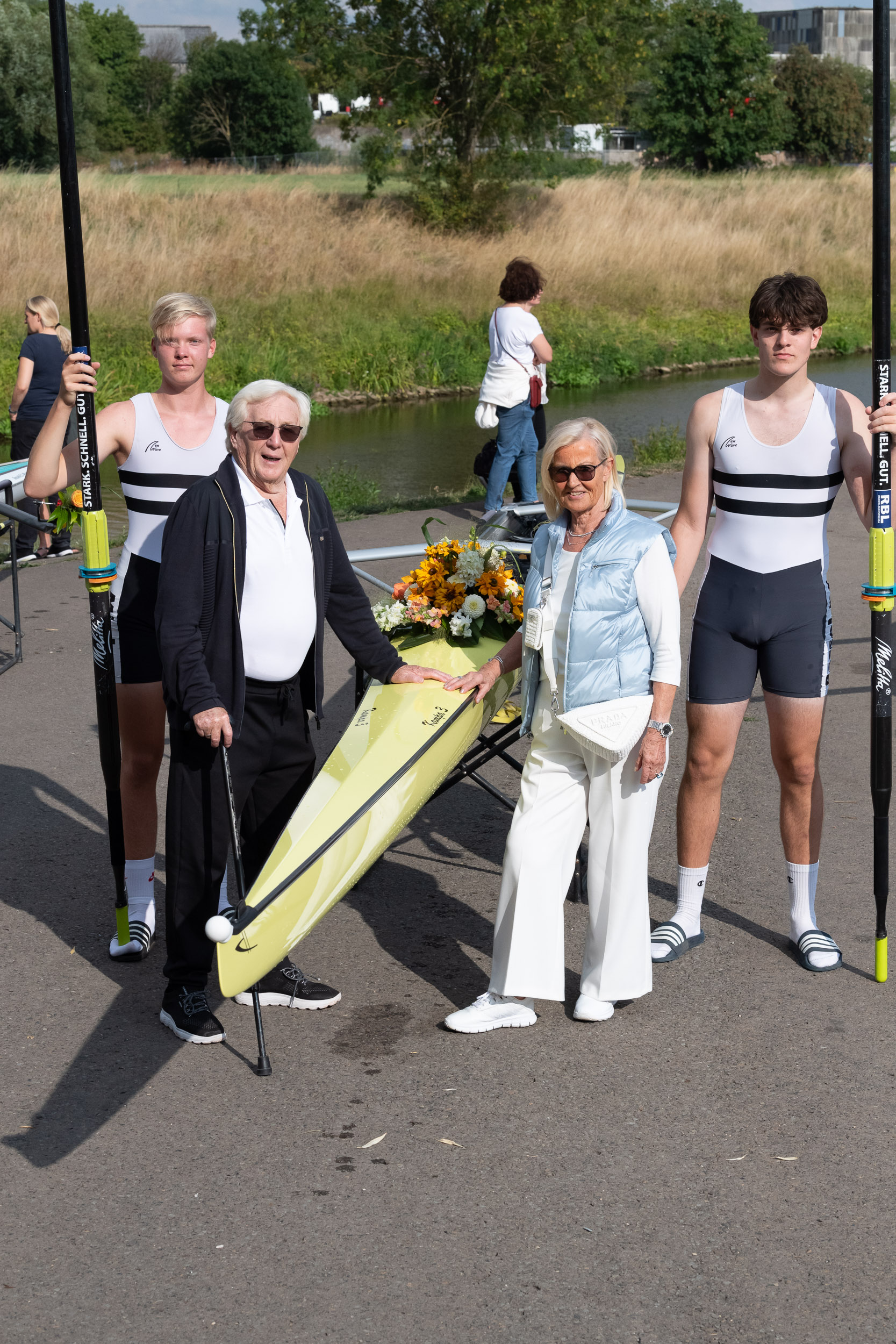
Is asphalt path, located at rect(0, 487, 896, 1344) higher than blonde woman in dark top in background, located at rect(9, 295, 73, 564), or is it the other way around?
blonde woman in dark top in background, located at rect(9, 295, 73, 564)

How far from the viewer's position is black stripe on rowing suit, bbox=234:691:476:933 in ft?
12.6

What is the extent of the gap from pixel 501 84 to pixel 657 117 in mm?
28530

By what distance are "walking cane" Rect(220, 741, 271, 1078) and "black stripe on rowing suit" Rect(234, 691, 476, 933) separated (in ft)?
0.35

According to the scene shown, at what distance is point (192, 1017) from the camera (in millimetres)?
4301

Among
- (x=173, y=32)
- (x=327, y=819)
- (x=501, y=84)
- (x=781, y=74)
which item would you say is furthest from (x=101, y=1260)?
(x=173, y=32)

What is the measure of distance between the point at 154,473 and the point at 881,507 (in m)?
2.37

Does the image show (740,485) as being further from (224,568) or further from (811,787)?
(224,568)

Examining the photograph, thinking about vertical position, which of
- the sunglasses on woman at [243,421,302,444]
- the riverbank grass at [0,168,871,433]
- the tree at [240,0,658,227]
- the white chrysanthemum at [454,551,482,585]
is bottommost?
the white chrysanthemum at [454,551,482,585]

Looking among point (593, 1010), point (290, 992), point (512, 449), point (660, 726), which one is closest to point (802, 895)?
point (593, 1010)

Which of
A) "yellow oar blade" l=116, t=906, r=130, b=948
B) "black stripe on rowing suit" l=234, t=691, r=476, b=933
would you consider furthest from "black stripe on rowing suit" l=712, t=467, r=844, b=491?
"yellow oar blade" l=116, t=906, r=130, b=948

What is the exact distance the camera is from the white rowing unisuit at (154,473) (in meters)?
4.62

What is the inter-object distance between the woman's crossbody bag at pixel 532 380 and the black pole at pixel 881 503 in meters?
6.29

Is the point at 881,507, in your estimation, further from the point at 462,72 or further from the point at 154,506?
the point at 462,72

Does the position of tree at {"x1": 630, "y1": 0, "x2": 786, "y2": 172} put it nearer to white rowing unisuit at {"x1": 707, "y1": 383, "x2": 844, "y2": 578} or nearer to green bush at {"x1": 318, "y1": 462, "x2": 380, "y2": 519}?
green bush at {"x1": 318, "y1": 462, "x2": 380, "y2": 519}
